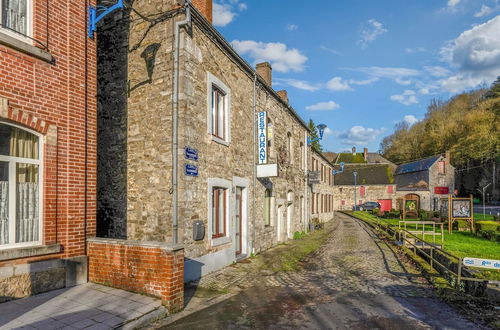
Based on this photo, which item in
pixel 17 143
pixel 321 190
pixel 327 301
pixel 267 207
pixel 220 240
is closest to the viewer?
pixel 17 143

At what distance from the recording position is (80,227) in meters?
6.31

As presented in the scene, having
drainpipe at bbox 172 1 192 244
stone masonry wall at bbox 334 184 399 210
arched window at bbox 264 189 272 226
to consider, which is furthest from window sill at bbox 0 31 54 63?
stone masonry wall at bbox 334 184 399 210

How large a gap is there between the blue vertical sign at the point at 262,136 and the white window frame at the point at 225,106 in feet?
8.05

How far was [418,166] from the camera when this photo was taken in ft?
149

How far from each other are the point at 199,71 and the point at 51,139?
4235mm

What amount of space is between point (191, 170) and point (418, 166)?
45070 millimetres

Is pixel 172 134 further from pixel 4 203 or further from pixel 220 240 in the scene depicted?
pixel 4 203

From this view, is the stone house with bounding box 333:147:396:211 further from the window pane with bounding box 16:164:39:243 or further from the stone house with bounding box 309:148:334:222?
the window pane with bounding box 16:164:39:243

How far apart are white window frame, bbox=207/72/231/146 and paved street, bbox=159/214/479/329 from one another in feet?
12.7

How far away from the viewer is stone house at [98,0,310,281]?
8.02 metres

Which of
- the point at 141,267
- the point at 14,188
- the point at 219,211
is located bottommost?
the point at 141,267

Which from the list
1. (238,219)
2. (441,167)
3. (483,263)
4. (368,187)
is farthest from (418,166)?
(483,263)

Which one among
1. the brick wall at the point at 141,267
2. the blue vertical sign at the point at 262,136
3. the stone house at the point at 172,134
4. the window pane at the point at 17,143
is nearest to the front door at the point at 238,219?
the stone house at the point at 172,134

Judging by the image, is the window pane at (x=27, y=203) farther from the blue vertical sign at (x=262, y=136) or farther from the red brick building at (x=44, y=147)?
the blue vertical sign at (x=262, y=136)
